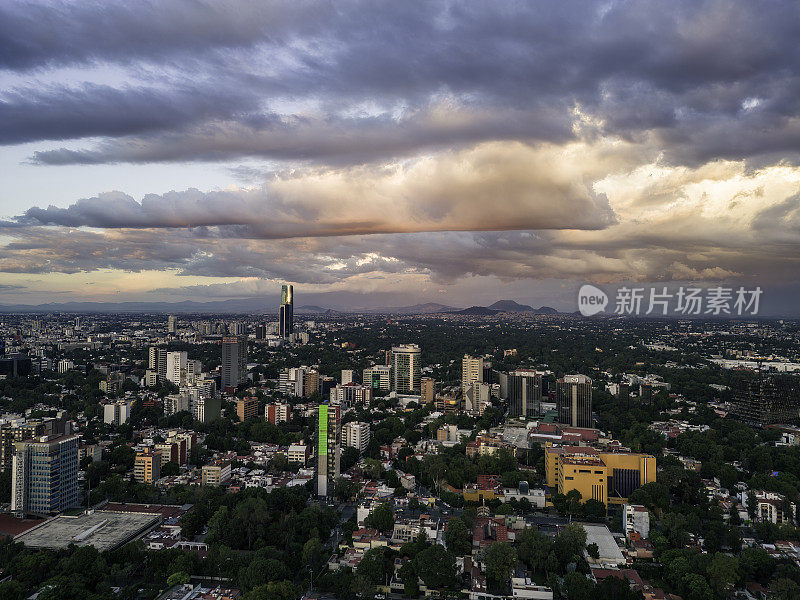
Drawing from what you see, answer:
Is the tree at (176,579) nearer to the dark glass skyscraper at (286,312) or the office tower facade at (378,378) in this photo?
the office tower facade at (378,378)

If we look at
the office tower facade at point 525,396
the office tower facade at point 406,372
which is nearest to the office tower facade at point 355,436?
the office tower facade at point 525,396

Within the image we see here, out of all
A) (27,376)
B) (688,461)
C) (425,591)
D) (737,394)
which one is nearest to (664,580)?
(425,591)

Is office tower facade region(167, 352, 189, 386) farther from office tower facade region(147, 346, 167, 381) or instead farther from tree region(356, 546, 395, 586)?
tree region(356, 546, 395, 586)

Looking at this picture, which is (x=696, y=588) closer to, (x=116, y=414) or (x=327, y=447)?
(x=327, y=447)

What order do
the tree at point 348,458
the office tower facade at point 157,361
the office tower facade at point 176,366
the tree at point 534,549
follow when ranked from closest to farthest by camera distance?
1. the tree at point 534,549
2. the tree at point 348,458
3. the office tower facade at point 176,366
4. the office tower facade at point 157,361

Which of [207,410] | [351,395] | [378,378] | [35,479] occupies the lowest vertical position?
[351,395]

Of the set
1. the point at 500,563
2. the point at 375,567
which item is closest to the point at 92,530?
the point at 375,567

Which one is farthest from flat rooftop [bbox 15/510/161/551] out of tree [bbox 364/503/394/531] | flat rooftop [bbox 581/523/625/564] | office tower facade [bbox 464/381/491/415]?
office tower facade [bbox 464/381/491/415]
